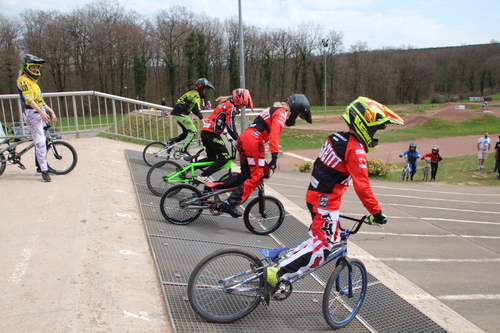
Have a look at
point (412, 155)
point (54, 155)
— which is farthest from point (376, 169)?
point (54, 155)

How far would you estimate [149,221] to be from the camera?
5.59 metres

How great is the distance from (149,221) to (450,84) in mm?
108737

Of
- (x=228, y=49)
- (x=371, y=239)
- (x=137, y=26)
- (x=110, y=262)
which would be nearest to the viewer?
(x=110, y=262)

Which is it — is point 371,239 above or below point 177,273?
below

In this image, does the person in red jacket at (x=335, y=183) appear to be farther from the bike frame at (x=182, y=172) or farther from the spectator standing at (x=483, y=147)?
the spectator standing at (x=483, y=147)

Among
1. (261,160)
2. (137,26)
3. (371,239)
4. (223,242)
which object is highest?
(137,26)

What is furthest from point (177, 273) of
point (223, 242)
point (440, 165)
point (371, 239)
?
point (440, 165)

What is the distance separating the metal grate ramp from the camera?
350 cm

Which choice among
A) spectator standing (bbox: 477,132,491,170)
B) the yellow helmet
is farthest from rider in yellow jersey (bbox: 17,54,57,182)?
spectator standing (bbox: 477,132,491,170)

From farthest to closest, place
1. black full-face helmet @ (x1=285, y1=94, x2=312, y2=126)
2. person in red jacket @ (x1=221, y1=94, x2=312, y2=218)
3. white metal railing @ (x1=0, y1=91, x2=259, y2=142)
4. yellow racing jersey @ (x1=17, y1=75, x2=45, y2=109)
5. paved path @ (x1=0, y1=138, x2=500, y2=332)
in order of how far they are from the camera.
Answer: white metal railing @ (x1=0, y1=91, x2=259, y2=142), yellow racing jersey @ (x1=17, y1=75, x2=45, y2=109), person in red jacket @ (x1=221, y1=94, x2=312, y2=218), black full-face helmet @ (x1=285, y1=94, x2=312, y2=126), paved path @ (x1=0, y1=138, x2=500, y2=332)

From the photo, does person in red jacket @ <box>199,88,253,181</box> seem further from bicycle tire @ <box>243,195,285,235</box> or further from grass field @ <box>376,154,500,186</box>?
grass field @ <box>376,154,500,186</box>

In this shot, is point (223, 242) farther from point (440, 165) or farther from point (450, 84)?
point (450, 84)

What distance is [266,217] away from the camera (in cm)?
614

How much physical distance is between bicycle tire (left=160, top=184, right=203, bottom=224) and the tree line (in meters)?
45.7
